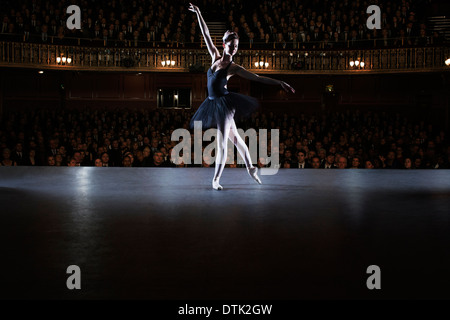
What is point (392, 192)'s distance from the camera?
4.78 metres

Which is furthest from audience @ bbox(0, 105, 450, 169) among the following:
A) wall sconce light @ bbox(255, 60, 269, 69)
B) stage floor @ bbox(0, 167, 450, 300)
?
stage floor @ bbox(0, 167, 450, 300)

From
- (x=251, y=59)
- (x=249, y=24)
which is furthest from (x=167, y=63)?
(x=249, y=24)

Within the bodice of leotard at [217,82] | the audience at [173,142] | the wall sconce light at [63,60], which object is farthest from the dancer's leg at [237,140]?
the wall sconce light at [63,60]

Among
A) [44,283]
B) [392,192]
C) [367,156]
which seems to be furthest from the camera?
[367,156]

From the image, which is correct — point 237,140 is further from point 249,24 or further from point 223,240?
point 249,24

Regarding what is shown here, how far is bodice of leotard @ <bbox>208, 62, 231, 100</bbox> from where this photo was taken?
498 cm

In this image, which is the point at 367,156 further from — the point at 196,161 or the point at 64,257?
the point at 64,257

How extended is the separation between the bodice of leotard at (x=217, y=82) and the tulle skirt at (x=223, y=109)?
2.1 inches

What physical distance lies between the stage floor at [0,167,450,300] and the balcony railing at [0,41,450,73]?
12501 mm

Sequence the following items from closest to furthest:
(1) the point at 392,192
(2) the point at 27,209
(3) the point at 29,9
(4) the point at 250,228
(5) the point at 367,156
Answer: (4) the point at 250,228
(2) the point at 27,209
(1) the point at 392,192
(5) the point at 367,156
(3) the point at 29,9

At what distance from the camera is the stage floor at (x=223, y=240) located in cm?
214

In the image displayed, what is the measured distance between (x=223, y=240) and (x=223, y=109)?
235 cm

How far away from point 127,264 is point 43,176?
12.4 feet
